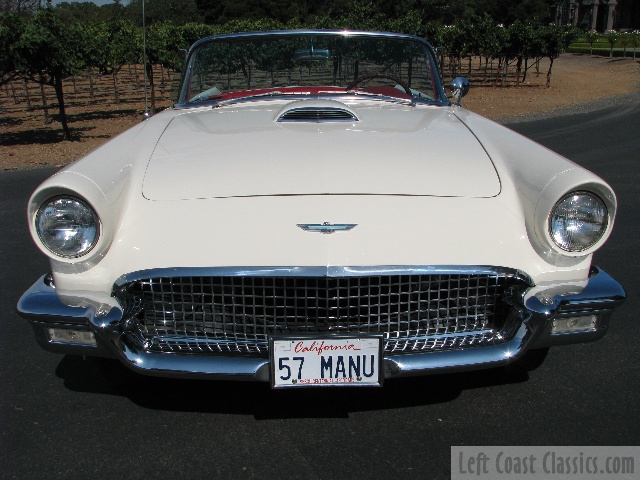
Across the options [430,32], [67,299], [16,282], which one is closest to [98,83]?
[430,32]

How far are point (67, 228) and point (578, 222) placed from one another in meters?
1.84

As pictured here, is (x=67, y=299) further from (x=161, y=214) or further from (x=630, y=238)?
(x=630, y=238)

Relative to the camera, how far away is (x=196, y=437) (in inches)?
97.4

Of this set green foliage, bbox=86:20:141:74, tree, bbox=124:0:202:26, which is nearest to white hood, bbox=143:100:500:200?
green foliage, bbox=86:20:141:74

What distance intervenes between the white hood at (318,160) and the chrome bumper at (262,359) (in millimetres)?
463

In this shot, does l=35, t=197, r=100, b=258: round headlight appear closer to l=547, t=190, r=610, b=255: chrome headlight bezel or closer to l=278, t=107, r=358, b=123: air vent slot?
l=278, t=107, r=358, b=123: air vent slot

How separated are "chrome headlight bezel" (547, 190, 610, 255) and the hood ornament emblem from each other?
2.46ft

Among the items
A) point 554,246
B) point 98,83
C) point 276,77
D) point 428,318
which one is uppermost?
point 276,77

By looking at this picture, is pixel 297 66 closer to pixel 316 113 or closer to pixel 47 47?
pixel 316 113

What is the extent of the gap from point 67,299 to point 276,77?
2.12 meters

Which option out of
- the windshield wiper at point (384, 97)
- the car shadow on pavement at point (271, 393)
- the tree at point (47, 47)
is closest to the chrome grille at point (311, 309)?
the car shadow on pavement at point (271, 393)

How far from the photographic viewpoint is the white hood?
7.91ft

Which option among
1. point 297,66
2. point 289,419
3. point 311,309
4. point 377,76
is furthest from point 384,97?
point 289,419

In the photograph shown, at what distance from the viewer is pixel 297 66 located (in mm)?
4020
